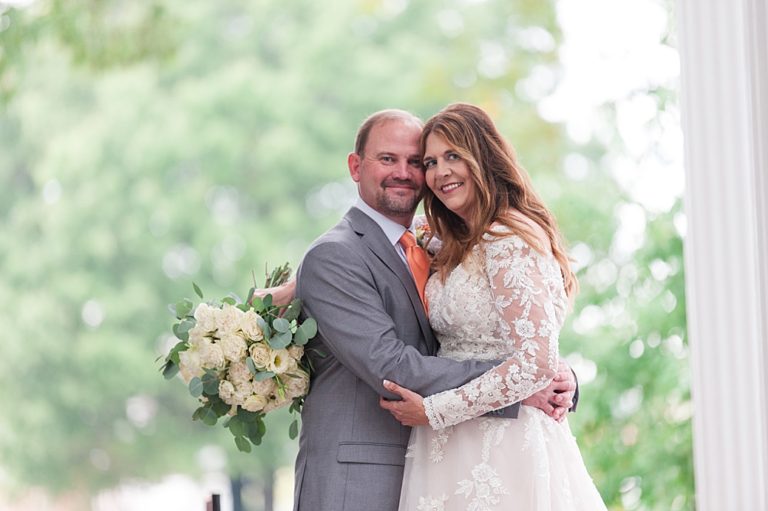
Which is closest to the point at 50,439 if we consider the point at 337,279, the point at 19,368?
the point at 19,368

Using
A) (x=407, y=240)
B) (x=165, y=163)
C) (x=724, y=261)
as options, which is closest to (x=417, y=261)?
(x=407, y=240)

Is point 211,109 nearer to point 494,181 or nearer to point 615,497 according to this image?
point 615,497

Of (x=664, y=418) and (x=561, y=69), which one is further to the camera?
(x=561, y=69)

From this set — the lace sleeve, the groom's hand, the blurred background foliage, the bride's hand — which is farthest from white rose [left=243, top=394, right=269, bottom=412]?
the blurred background foliage

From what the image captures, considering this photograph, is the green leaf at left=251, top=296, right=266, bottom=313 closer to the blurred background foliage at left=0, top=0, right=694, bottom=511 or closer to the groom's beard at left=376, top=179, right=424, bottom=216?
the groom's beard at left=376, top=179, right=424, bottom=216

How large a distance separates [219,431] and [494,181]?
5552 millimetres

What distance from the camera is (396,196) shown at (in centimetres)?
275

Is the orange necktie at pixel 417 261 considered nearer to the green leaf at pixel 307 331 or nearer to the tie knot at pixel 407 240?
the tie knot at pixel 407 240

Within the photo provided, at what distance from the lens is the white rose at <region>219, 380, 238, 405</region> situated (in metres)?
2.53

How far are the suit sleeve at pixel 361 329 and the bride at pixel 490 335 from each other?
42 millimetres

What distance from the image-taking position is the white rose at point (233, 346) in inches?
97.7

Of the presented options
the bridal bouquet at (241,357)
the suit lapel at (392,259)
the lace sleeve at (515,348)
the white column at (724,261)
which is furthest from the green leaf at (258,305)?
the white column at (724,261)

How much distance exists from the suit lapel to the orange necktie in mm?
18

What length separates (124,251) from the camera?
7.79 m
